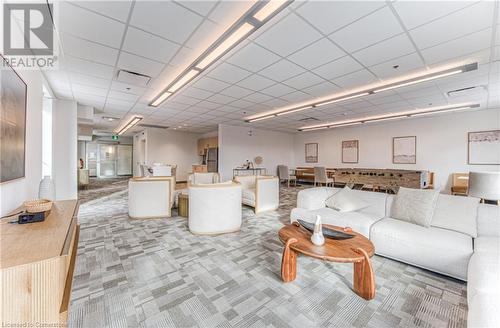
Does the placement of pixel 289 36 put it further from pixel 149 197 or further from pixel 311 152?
pixel 311 152

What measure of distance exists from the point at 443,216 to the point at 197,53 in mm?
3984

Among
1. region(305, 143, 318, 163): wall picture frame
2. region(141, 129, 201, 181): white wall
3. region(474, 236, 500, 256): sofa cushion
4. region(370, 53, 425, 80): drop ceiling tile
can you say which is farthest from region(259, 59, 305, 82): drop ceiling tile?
region(141, 129, 201, 181): white wall

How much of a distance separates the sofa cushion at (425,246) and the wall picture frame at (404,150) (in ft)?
20.3

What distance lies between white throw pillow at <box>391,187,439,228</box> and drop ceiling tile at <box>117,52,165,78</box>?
4.22 meters

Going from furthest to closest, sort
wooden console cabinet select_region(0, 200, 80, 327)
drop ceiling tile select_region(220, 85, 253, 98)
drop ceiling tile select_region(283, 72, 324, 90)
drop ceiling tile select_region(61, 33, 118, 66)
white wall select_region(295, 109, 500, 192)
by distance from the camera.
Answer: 1. white wall select_region(295, 109, 500, 192)
2. drop ceiling tile select_region(220, 85, 253, 98)
3. drop ceiling tile select_region(283, 72, 324, 90)
4. drop ceiling tile select_region(61, 33, 118, 66)
5. wooden console cabinet select_region(0, 200, 80, 327)

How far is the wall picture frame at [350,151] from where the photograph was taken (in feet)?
29.1

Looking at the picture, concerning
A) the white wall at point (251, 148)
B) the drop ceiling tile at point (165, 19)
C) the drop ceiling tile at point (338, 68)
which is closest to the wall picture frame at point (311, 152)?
the white wall at point (251, 148)

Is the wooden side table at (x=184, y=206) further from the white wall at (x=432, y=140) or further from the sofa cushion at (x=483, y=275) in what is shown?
the white wall at (x=432, y=140)

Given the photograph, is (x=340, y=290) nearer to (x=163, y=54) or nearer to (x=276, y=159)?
(x=163, y=54)

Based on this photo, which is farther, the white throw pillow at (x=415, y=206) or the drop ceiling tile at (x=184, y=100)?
the drop ceiling tile at (x=184, y=100)

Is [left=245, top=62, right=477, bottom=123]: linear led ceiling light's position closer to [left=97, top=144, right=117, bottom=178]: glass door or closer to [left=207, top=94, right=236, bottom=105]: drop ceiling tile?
[left=207, top=94, right=236, bottom=105]: drop ceiling tile

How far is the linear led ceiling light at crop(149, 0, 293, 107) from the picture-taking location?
1.96 m

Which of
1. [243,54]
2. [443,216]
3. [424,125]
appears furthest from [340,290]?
[424,125]

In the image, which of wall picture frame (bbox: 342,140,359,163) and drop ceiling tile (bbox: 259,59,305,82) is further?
wall picture frame (bbox: 342,140,359,163)
